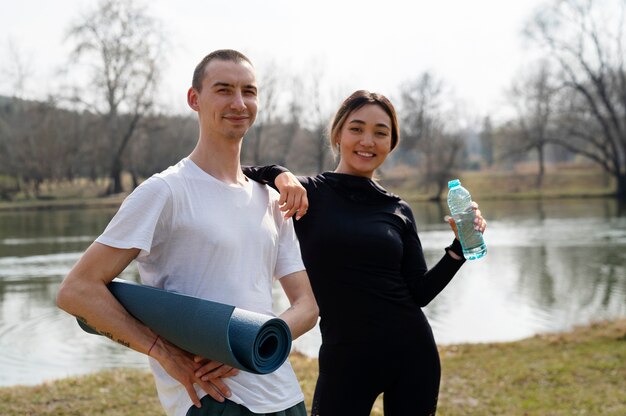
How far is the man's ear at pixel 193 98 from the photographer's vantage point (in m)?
2.39

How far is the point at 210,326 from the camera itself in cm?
191

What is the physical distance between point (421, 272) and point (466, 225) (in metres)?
0.30

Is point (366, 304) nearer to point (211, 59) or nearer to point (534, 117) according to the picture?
point (211, 59)

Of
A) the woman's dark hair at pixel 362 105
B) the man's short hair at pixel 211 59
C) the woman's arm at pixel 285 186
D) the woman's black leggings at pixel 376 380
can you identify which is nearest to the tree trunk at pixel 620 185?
the woman's dark hair at pixel 362 105

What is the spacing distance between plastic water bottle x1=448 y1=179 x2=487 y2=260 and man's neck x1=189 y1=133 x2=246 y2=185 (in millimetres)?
1105

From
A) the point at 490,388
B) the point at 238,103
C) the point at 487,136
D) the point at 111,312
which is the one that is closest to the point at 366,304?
the point at 238,103

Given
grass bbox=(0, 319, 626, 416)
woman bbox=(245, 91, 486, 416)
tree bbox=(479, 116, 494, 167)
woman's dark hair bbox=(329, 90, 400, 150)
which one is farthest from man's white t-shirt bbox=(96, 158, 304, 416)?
tree bbox=(479, 116, 494, 167)

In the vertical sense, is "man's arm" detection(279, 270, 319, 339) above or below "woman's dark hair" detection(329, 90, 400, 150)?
below

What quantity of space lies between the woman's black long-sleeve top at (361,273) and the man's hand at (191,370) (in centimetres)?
89

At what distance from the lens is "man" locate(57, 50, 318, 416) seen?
79.5 inches

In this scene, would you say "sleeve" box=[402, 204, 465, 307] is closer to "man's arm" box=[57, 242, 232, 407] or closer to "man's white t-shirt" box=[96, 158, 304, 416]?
"man's white t-shirt" box=[96, 158, 304, 416]

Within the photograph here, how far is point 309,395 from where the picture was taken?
569 centimetres

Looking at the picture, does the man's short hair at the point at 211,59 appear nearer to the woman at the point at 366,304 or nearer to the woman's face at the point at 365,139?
the woman at the point at 366,304

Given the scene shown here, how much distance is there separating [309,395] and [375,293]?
10.1ft
